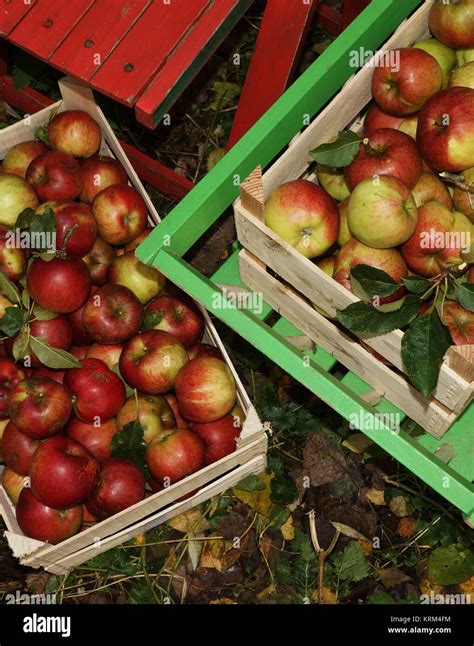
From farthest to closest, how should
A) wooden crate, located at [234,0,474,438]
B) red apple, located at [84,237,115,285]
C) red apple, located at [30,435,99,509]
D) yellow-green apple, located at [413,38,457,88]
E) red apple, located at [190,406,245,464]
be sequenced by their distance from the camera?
red apple, located at [84,237,115,285] → red apple, located at [190,406,245,464] → red apple, located at [30,435,99,509] → yellow-green apple, located at [413,38,457,88] → wooden crate, located at [234,0,474,438]

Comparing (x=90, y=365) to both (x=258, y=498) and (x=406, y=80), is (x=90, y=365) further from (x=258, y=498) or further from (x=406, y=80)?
(x=406, y=80)

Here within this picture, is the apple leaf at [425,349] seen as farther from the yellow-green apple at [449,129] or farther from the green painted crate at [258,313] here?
the yellow-green apple at [449,129]

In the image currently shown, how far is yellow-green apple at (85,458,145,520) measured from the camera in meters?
2.39

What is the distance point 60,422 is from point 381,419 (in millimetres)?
1059

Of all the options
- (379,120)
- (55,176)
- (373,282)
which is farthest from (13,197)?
(373,282)

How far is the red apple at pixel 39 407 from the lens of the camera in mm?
2338

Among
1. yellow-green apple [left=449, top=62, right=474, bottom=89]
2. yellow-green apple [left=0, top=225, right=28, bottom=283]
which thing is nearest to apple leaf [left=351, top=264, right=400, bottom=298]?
yellow-green apple [left=449, top=62, right=474, bottom=89]

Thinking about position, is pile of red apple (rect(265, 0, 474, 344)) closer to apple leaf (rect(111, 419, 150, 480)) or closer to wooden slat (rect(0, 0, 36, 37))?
apple leaf (rect(111, 419, 150, 480))

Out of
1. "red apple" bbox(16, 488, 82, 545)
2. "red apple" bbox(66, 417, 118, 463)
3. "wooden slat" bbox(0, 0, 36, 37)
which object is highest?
"wooden slat" bbox(0, 0, 36, 37)

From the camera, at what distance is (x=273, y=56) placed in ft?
8.54

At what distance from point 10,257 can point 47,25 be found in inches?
30.5

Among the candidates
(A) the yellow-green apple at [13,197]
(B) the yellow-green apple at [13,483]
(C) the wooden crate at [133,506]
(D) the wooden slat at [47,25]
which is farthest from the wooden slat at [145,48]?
(B) the yellow-green apple at [13,483]
